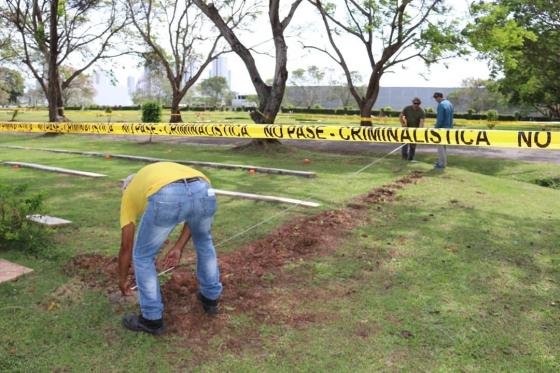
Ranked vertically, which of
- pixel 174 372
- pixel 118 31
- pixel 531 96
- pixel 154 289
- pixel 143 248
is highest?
pixel 118 31

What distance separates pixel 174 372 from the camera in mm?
2855

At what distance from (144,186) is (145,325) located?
0.94 m

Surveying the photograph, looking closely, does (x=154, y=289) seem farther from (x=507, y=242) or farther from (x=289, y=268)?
(x=507, y=242)

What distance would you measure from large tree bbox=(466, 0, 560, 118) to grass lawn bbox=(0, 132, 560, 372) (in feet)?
37.1

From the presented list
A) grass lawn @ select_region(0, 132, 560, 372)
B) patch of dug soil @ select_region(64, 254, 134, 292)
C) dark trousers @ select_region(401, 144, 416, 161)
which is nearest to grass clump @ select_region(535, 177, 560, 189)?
dark trousers @ select_region(401, 144, 416, 161)

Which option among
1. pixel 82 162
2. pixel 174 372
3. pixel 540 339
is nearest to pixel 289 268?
pixel 174 372

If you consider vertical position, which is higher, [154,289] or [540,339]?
[154,289]

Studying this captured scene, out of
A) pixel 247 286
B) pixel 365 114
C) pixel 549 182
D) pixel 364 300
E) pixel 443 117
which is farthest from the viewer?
pixel 365 114

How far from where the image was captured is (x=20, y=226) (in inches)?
188

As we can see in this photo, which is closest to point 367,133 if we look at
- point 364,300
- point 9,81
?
point 364,300

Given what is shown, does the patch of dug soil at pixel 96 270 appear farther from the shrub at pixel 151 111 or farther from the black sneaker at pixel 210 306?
the shrub at pixel 151 111

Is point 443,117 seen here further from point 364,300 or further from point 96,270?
point 96,270

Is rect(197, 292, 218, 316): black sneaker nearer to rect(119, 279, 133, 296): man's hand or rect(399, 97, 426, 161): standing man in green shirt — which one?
rect(119, 279, 133, 296): man's hand

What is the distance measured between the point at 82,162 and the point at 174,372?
30.4 ft
